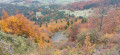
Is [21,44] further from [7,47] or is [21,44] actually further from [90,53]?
[90,53]

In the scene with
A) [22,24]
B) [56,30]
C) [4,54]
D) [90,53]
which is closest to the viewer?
[4,54]

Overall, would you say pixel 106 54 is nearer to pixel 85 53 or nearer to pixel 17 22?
pixel 85 53

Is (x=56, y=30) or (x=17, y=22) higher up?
(x=17, y=22)

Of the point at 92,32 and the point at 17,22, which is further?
the point at 17,22

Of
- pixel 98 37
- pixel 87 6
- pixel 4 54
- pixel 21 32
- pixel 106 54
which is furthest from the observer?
pixel 87 6

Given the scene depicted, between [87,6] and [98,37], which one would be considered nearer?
[98,37]

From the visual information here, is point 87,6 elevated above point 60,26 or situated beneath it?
elevated above

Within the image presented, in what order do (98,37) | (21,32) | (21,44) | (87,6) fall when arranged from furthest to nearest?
1. (87,6)
2. (21,32)
3. (98,37)
4. (21,44)

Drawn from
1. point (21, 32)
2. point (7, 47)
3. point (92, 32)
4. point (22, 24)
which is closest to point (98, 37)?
point (92, 32)

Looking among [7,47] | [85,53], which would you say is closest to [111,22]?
[85,53]
